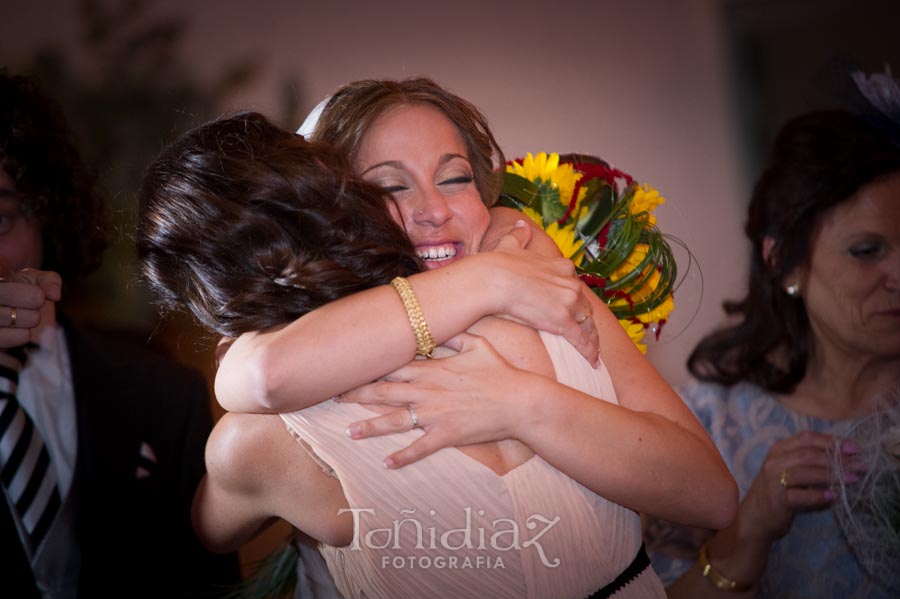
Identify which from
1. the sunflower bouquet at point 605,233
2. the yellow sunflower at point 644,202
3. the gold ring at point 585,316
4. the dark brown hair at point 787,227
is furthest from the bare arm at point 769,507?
the gold ring at point 585,316

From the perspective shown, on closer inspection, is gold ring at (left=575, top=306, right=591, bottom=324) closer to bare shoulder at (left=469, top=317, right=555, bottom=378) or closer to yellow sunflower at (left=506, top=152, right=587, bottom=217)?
bare shoulder at (left=469, top=317, right=555, bottom=378)

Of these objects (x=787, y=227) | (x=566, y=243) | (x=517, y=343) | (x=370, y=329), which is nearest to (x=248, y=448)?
(x=370, y=329)

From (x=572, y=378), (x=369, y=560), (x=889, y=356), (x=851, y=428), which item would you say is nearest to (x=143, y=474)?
(x=369, y=560)

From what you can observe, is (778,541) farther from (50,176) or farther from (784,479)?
(50,176)

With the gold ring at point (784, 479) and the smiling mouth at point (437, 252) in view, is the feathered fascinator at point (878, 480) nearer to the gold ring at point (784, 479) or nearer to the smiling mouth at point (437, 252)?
the gold ring at point (784, 479)

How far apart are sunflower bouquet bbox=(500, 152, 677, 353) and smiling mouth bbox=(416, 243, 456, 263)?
224 mm

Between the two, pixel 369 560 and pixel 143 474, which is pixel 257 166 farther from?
pixel 143 474

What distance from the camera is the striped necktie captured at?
123cm

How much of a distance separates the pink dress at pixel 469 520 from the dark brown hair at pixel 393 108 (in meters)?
0.35

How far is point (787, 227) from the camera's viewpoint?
1606 millimetres

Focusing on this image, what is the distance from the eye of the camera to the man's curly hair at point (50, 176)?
4.25 feet

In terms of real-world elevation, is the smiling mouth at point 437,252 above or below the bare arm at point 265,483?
above

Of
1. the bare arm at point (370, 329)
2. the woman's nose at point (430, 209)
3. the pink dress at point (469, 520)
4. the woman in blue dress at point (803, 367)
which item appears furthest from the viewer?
the woman in blue dress at point (803, 367)

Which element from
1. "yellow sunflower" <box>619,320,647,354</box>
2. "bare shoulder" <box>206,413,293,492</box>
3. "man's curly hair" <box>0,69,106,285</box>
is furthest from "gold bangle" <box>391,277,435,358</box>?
"man's curly hair" <box>0,69,106,285</box>
